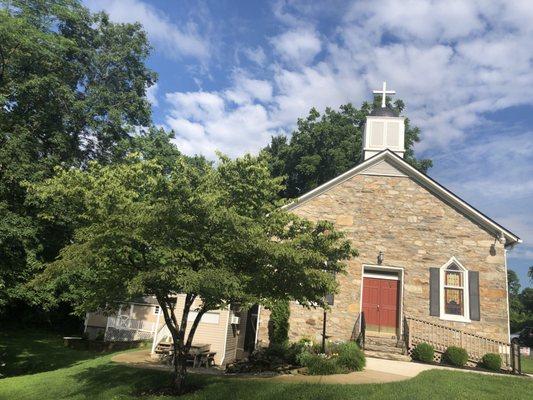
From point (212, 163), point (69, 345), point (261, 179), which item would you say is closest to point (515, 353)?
point (261, 179)

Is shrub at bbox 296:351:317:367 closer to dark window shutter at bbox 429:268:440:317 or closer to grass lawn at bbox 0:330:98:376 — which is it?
dark window shutter at bbox 429:268:440:317

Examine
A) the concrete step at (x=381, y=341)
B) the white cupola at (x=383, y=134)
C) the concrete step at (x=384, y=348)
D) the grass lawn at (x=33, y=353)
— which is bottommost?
the grass lawn at (x=33, y=353)

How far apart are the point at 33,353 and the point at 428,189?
57.8 ft

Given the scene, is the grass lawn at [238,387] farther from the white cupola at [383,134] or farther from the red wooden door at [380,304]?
the white cupola at [383,134]

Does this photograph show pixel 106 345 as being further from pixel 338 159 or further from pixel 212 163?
pixel 338 159

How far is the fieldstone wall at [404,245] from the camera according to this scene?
14367 millimetres

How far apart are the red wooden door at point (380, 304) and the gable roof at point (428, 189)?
350cm

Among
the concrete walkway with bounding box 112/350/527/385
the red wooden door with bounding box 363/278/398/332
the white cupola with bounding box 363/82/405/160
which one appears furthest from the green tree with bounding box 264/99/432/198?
the concrete walkway with bounding box 112/350/527/385

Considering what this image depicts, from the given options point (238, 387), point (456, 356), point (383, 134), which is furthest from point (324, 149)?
point (238, 387)

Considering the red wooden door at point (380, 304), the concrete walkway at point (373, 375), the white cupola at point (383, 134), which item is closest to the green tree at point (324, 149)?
the white cupola at point (383, 134)

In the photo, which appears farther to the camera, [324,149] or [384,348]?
[324,149]

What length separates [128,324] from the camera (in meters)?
22.3

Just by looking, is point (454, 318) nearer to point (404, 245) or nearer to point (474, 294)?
point (474, 294)

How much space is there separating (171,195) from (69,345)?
54.0 feet
